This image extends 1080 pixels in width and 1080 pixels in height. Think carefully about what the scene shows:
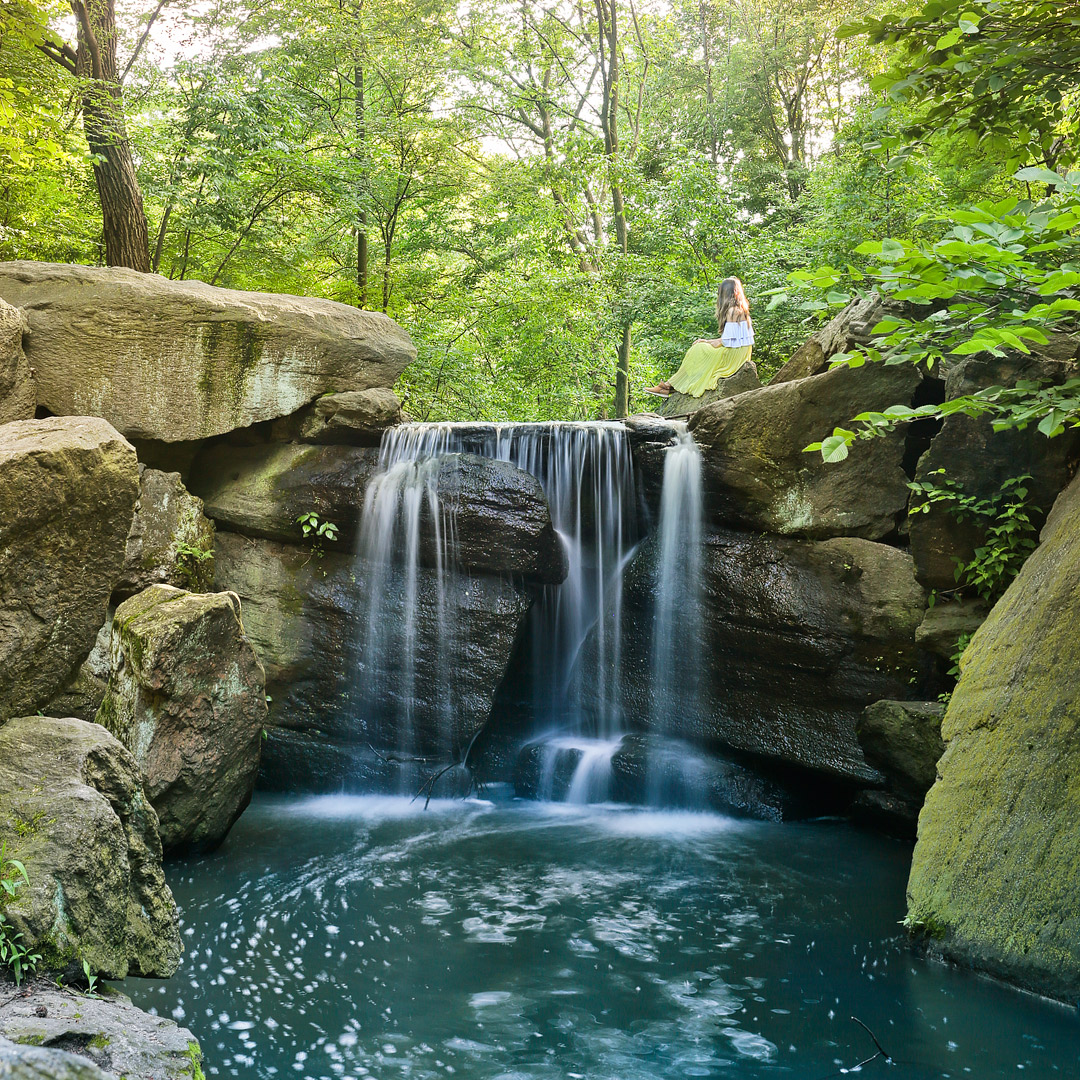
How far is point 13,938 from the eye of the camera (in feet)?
8.47

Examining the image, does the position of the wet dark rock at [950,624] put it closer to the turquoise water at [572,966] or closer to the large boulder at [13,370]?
the turquoise water at [572,966]

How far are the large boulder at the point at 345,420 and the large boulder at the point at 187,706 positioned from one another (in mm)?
3514

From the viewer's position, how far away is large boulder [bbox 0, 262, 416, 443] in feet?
28.6

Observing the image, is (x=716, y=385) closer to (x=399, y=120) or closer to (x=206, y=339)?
(x=206, y=339)

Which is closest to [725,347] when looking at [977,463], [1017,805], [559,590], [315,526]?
[559,590]

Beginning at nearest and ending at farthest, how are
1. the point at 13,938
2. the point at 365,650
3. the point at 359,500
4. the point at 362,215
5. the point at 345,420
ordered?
the point at 13,938 < the point at 365,650 < the point at 359,500 < the point at 345,420 < the point at 362,215

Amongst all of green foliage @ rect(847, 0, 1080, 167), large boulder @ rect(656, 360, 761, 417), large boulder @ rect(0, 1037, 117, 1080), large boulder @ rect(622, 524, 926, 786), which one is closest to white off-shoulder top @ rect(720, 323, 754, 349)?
large boulder @ rect(656, 360, 761, 417)

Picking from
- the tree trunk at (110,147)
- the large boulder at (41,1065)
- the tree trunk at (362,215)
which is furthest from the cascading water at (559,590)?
the tree trunk at (362,215)

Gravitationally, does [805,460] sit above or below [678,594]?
above

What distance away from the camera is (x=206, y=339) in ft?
30.1

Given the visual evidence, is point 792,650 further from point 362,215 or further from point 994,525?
point 362,215

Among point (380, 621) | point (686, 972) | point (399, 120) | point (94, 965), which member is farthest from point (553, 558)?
point (399, 120)

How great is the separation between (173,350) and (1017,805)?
8.76 metres

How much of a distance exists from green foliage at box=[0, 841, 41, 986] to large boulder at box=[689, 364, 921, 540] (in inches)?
265
